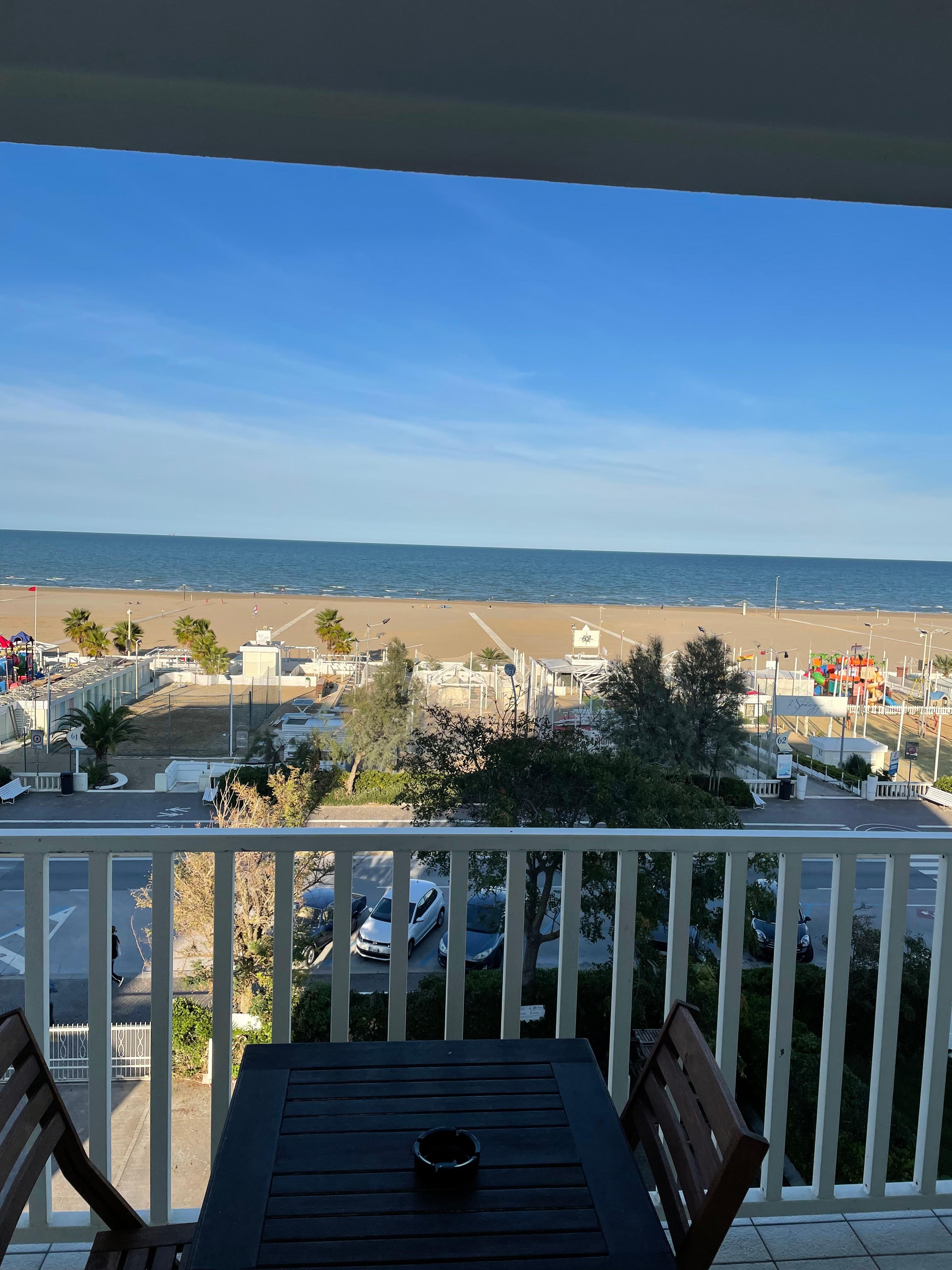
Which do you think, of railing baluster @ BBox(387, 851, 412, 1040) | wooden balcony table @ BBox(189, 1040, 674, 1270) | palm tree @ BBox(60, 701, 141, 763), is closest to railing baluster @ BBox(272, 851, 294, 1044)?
railing baluster @ BBox(387, 851, 412, 1040)

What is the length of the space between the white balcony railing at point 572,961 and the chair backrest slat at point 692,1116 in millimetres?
299

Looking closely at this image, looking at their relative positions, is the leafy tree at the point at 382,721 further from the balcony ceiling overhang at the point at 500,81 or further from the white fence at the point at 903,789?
the balcony ceiling overhang at the point at 500,81

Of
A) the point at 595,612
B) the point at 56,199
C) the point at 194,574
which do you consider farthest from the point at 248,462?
the point at 56,199

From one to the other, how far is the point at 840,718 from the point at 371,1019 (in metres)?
12.7

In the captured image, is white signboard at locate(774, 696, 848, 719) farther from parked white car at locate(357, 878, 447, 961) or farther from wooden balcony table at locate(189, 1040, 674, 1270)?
wooden balcony table at locate(189, 1040, 674, 1270)

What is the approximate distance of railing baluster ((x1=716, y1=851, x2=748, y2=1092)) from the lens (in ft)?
4.40

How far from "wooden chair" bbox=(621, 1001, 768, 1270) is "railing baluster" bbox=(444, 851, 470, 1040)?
1.26 feet

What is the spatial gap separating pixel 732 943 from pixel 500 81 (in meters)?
1.40

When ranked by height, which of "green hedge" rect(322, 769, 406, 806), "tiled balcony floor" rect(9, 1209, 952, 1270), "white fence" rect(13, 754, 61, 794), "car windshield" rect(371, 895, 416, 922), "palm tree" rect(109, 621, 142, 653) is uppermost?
"tiled balcony floor" rect(9, 1209, 952, 1270)

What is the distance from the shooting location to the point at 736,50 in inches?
44.5

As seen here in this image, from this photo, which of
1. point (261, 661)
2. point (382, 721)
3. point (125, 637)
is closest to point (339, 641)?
point (261, 661)

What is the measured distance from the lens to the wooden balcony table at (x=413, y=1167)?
669mm

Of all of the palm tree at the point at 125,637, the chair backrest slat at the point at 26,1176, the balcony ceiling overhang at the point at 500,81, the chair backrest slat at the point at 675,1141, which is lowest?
the palm tree at the point at 125,637

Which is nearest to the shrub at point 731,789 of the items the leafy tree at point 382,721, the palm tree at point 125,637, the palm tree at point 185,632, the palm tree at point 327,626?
the leafy tree at point 382,721
